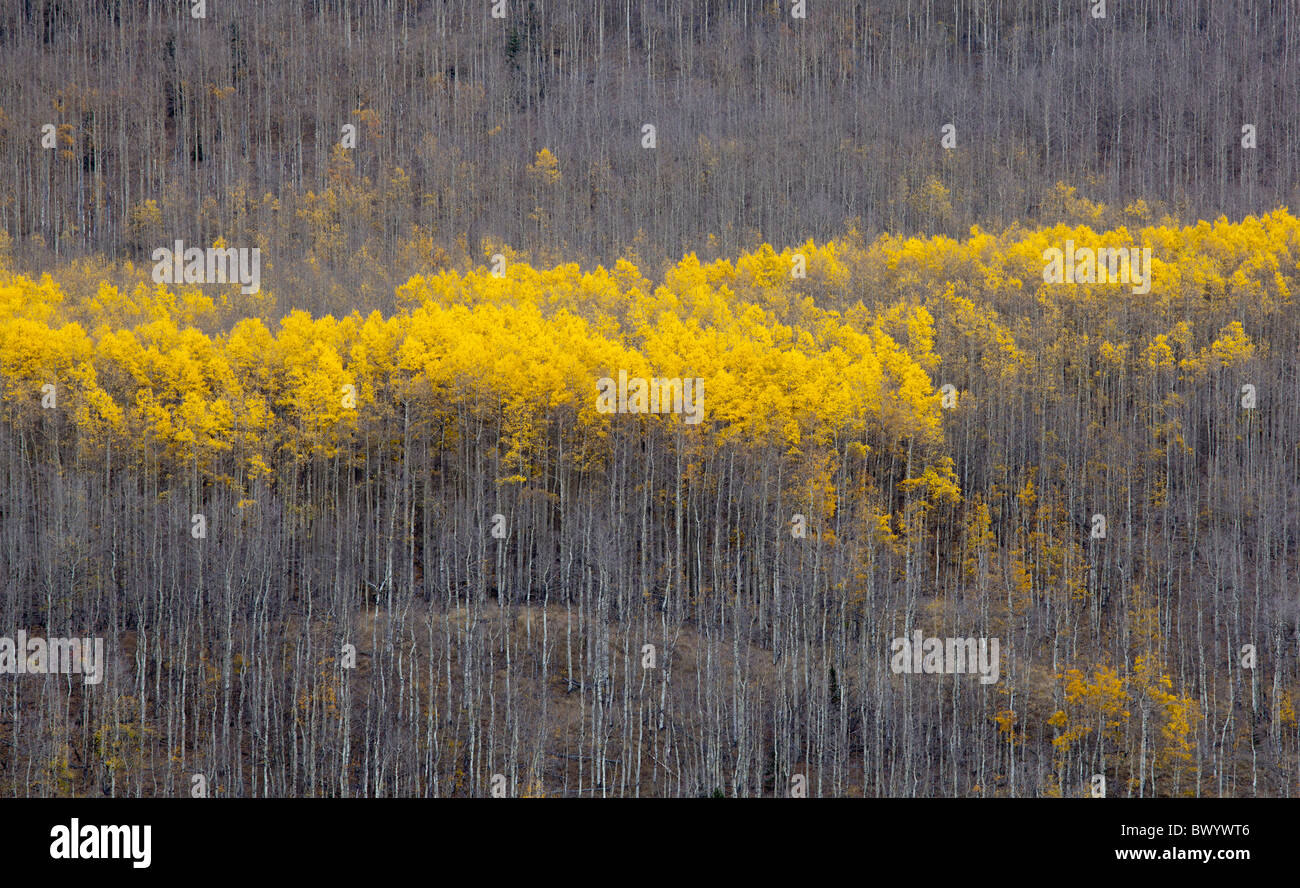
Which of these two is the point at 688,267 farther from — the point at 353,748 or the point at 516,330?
the point at 353,748

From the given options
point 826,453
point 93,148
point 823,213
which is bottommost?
point 826,453

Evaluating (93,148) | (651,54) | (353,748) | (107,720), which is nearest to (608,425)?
(353,748)

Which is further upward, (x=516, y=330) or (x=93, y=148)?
(x=93, y=148)

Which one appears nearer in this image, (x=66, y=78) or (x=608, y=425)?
(x=608, y=425)

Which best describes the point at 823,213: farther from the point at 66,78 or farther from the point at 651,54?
the point at 66,78

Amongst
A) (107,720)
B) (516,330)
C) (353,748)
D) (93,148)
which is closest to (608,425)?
(516,330)

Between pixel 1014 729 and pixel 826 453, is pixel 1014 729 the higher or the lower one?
the lower one
